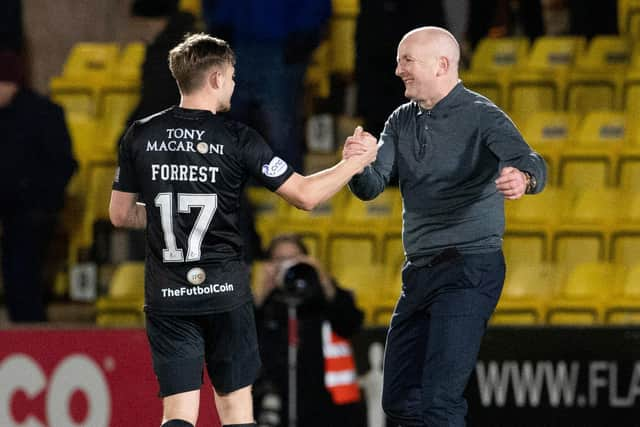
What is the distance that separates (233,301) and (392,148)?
3.11 ft

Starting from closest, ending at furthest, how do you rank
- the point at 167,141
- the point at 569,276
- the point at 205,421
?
the point at 167,141
the point at 205,421
the point at 569,276

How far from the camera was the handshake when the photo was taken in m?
5.57

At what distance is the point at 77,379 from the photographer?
26.9ft

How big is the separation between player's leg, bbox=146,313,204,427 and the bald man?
80 centimetres

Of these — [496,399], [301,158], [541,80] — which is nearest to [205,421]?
[496,399]

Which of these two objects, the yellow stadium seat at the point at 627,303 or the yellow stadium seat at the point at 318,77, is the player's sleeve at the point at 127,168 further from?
the yellow stadium seat at the point at 318,77

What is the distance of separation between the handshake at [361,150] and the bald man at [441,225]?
0.4 inches

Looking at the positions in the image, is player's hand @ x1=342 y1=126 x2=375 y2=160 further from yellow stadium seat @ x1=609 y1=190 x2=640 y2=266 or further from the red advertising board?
yellow stadium seat @ x1=609 y1=190 x2=640 y2=266

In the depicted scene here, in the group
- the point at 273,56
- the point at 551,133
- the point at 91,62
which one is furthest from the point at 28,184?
Result: the point at 551,133

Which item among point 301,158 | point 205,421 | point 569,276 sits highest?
point 301,158

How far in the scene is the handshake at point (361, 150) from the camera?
5.57m

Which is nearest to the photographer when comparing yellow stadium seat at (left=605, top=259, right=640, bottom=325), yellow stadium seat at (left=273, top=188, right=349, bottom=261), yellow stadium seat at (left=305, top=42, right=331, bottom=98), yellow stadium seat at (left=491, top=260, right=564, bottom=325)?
yellow stadium seat at (left=491, top=260, right=564, bottom=325)

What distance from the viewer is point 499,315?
29.0 feet

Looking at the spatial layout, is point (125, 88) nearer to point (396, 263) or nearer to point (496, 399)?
point (396, 263)
